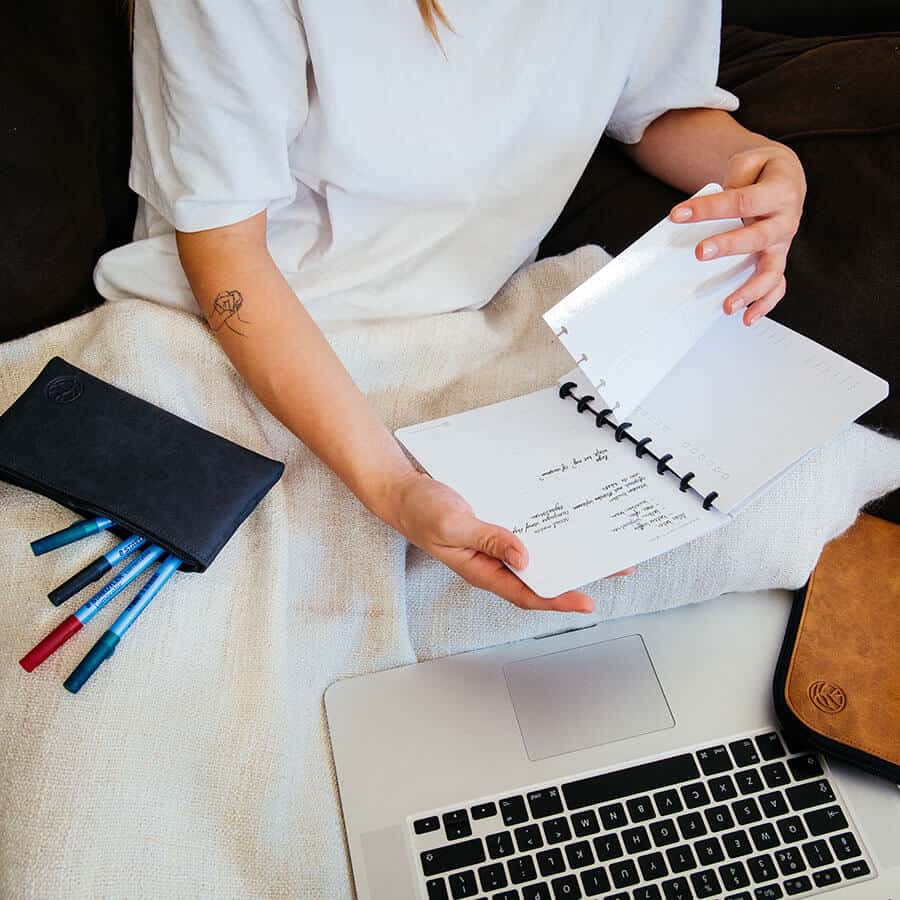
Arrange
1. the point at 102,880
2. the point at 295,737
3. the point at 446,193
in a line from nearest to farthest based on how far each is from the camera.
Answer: the point at 102,880
the point at 295,737
the point at 446,193

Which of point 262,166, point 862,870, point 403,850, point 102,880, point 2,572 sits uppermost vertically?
point 262,166

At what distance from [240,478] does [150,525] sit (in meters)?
0.08

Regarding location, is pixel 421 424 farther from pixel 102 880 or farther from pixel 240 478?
pixel 102 880

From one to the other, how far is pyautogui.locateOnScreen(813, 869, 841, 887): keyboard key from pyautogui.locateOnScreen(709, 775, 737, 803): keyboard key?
0.25 ft

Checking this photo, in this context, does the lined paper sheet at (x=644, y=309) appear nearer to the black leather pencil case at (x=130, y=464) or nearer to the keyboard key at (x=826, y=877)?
the black leather pencil case at (x=130, y=464)

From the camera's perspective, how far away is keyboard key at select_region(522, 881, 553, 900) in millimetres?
637

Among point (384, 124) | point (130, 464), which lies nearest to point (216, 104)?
point (384, 124)

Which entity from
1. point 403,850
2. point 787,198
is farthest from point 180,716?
point 787,198

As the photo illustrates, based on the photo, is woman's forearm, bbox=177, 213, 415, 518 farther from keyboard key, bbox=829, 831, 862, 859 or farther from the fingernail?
keyboard key, bbox=829, 831, 862, 859

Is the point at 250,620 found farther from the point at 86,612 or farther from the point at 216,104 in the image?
the point at 216,104

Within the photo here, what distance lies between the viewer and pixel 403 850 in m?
0.66

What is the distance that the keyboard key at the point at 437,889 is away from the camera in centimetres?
64

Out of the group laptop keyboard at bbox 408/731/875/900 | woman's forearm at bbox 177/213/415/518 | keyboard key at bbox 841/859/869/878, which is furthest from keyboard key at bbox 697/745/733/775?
woman's forearm at bbox 177/213/415/518

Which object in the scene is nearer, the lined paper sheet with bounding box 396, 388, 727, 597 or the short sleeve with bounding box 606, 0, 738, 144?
the lined paper sheet with bounding box 396, 388, 727, 597
